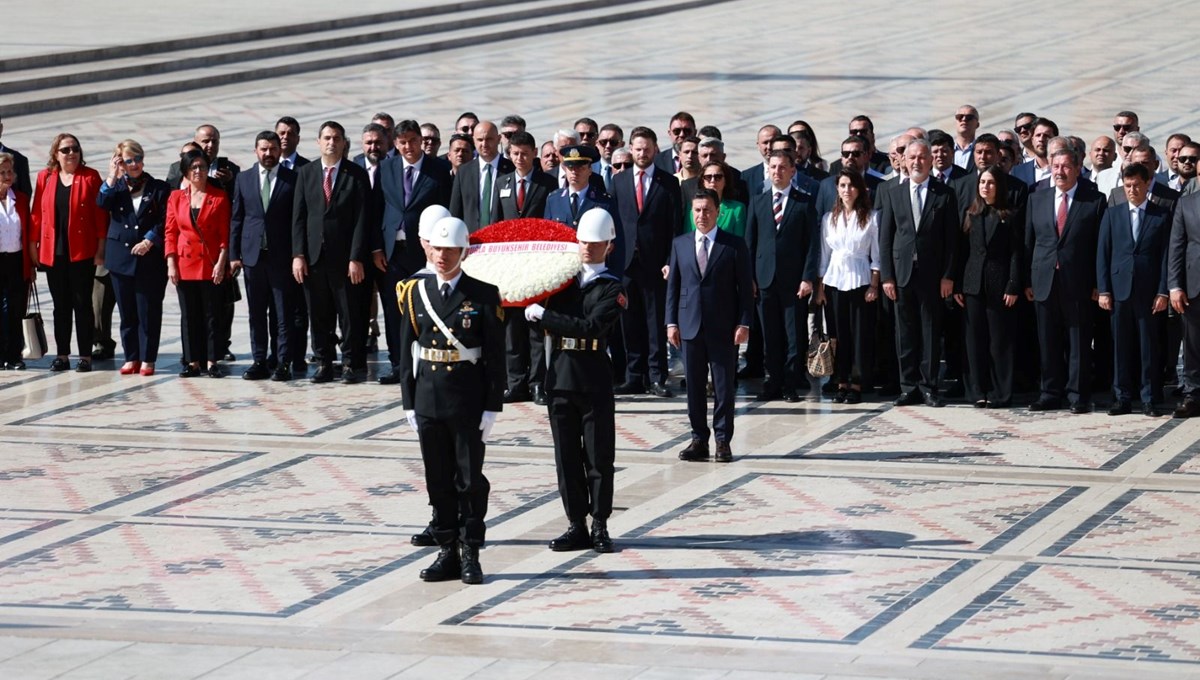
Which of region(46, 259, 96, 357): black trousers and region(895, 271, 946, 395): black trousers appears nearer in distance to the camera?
region(895, 271, 946, 395): black trousers

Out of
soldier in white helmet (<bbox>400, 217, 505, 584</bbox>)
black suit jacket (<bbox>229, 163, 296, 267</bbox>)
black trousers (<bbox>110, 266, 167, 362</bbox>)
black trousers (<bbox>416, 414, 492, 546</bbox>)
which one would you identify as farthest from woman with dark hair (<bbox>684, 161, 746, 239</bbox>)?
black trousers (<bbox>416, 414, 492, 546</bbox>)

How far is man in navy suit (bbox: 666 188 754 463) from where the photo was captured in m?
12.1

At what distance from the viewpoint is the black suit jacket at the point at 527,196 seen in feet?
46.2

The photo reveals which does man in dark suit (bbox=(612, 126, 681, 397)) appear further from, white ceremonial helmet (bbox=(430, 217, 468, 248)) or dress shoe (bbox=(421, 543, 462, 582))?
dress shoe (bbox=(421, 543, 462, 582))

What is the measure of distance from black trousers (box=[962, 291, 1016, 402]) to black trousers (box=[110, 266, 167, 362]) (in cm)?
546

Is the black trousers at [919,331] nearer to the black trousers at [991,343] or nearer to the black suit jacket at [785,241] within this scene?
the black trousers at [991,343]

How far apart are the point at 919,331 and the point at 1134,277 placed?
4.55ft

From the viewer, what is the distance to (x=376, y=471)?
11.8m

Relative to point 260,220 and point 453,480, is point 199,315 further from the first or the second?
point 453,480

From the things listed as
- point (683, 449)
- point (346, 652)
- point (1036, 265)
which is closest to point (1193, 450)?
point (1036, 265)

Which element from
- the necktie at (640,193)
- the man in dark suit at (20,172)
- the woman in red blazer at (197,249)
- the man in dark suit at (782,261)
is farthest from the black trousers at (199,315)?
the man in dark suit at (782,261)

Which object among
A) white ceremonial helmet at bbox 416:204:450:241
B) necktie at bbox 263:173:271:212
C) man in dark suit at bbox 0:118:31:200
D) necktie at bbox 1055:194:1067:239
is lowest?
necktie at bbox 1055:194:1067:239

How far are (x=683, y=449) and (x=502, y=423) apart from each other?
4.60 ft

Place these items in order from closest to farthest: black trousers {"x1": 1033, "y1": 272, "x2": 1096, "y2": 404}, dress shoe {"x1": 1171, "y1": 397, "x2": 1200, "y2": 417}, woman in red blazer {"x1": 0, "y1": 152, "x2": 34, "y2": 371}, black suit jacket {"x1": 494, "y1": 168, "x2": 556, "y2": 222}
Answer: dress shoe {"x1": 1171, "y1": 397, "x2": 1200, "y2": 417}
black trousers {"x1": 1033, "y1": 272, "x2": 1096, "y2": 404}
black suit jacket {"x1": 494, "y1": 168, "x2": 556, "y2": 222}
woman in red blazer {"x1": 0, "y1": 152, "x2": 34, "y2": 371}
